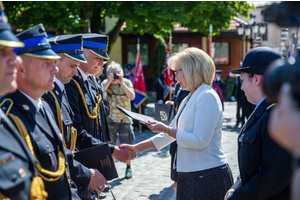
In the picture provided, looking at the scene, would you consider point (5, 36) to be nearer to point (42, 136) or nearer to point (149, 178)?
point (42, 136)

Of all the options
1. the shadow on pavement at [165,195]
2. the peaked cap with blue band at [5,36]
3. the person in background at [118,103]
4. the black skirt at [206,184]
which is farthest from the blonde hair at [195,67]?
the person in background at [118,103]

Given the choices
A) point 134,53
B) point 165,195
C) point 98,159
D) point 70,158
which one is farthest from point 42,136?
point 134,53

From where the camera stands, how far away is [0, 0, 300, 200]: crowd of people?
1.46 metres

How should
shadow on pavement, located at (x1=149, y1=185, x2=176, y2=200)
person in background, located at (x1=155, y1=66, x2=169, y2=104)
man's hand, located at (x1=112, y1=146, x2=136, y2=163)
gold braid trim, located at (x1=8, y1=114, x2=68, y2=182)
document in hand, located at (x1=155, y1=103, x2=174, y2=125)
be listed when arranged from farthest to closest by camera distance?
person in background, located at (x1=155, y1=66, x2=169, y2=104), shadow on pavement, located at (x1=149, y1=185, x2=176, y2=200), document in hand, located at (x1=155, y1=103, x2=174, y2=125), man's hand, located at (x1=112, y1=146, x2=136, y2=163), gold braid trim, located at (x1=8, y1=114, x2=68, y2=182)

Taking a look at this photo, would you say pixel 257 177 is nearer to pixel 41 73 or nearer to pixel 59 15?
pixel 41 73

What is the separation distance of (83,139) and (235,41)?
25427 mm

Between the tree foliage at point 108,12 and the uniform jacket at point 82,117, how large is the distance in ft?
28.0

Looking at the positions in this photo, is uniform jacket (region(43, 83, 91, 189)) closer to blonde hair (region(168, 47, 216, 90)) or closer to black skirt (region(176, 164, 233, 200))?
black skirt (region(176, 164, 233, 200))

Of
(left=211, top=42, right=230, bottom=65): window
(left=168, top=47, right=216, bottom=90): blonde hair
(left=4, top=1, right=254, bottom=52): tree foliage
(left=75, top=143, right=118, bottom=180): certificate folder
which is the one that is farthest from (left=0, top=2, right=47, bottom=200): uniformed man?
(left=211, top=42, right=230, bottom=65): window

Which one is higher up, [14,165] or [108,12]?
[108,12]

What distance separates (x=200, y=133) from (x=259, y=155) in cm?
69

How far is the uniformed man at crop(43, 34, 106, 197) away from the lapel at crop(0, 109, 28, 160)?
2.50 feet

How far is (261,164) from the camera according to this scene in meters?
2.11

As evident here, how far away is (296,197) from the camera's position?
3.02 feet
